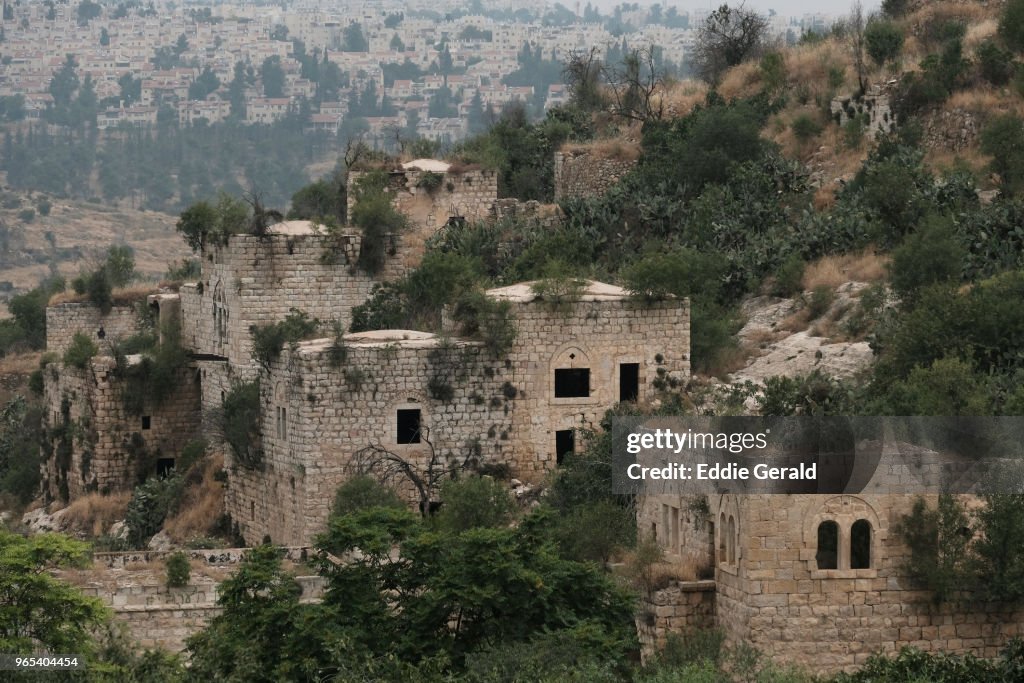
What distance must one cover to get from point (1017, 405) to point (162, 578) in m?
9.43

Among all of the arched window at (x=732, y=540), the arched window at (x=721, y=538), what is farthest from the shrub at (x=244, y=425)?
the arched window at (x=732, y=540)

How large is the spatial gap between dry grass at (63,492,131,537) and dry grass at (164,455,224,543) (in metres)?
1.58

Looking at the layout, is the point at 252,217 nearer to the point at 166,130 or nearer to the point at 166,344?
the point at 166,344

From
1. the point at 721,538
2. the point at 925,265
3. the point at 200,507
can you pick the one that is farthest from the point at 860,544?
the point at 200,507

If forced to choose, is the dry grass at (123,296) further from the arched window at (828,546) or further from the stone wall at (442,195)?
the arched window at (828,546)

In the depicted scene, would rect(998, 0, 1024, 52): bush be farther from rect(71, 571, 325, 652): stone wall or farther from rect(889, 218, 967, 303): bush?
rect(71, 571, 325, 652): stone wall

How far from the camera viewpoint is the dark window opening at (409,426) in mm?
32344

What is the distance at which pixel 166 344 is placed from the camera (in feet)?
127

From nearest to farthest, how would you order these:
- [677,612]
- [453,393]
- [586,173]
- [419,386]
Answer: [677,612], [419,386], [453,393], [586,173]

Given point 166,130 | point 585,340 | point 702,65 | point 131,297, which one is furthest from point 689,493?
point 166,130

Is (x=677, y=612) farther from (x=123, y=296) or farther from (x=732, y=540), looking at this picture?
(x=123, y=296)

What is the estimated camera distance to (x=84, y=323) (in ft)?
153

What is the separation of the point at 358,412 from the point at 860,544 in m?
10.6

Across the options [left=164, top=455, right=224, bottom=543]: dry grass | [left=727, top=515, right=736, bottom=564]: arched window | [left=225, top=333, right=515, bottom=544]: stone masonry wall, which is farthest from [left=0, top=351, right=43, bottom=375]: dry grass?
[left=727, top=515, right=736, bottom=564]: arched window
